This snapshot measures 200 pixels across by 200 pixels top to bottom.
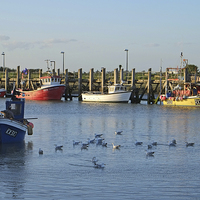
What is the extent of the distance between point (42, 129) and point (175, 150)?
1271cm

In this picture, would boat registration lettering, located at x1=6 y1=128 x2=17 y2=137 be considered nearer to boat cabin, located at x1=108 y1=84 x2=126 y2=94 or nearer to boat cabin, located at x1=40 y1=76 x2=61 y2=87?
boat cabin, located at x1=108 y1=84 x2=126 y2=94

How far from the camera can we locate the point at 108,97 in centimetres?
7569

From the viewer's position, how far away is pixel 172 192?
53.2 ft

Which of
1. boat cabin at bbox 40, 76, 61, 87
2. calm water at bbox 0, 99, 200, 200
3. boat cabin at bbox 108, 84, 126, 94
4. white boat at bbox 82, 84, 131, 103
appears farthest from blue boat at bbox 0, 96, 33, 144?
boat cabin at bbox 40, 76, 61, 87

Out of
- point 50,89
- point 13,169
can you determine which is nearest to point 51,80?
point 50,89

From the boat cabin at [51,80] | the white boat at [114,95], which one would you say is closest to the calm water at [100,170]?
the white boat at [114,95]

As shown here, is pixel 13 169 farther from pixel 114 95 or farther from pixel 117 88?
pixel 117 88

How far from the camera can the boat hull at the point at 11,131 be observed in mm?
24759

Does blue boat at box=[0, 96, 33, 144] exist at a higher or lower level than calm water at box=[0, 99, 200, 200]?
higher

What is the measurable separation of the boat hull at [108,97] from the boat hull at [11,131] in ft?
158

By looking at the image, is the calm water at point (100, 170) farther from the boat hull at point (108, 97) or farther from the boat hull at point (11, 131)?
the boat hull at point (108, 97)

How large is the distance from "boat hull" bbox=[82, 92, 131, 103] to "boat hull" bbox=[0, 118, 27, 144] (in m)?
48.1

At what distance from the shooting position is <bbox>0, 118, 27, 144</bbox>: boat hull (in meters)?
24.8

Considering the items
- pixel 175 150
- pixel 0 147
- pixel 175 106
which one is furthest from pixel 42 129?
pixel 175 106
